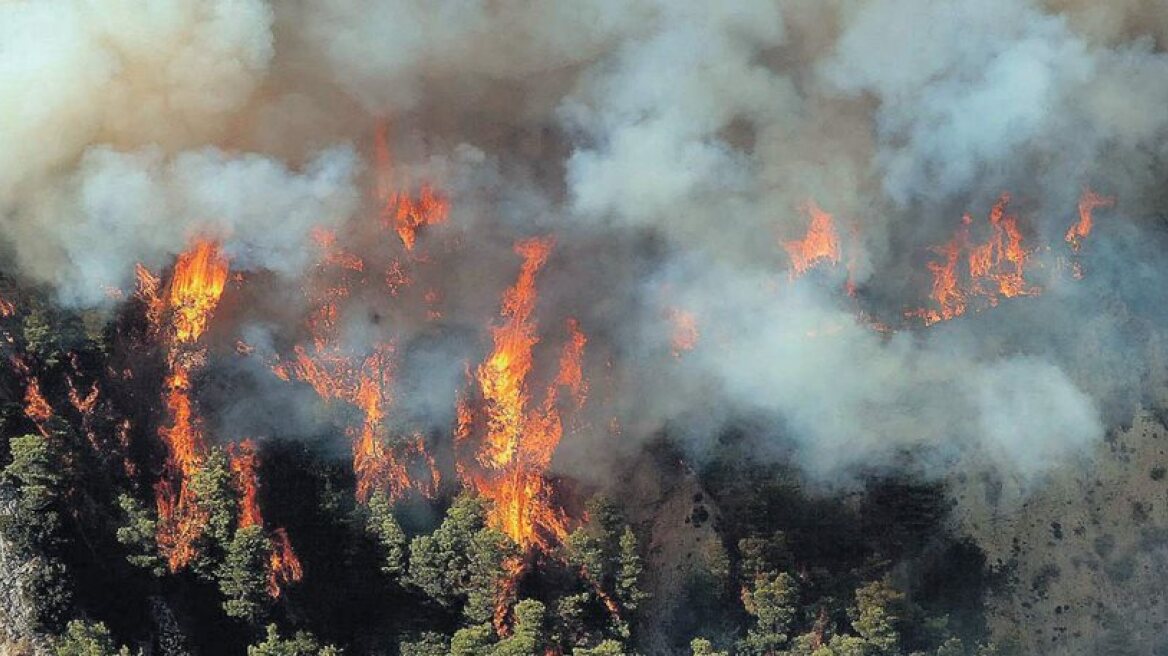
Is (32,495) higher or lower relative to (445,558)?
lower

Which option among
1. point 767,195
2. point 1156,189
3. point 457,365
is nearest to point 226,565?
point 457,365

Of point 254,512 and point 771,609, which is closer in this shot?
point 254,512

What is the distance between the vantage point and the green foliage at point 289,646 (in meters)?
43.3

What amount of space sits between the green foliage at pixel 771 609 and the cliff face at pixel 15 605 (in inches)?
907

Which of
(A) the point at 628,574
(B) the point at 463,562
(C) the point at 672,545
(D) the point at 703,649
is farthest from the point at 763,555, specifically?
(B) the point at 463,562

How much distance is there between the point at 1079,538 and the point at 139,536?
32567mm

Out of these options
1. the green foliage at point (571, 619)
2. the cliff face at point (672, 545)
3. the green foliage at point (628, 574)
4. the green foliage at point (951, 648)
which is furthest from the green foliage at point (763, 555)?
the green foliage at point (951, 648)

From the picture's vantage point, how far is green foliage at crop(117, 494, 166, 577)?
4228 cm

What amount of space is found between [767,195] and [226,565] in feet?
74.4

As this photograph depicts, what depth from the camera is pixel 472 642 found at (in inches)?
1747

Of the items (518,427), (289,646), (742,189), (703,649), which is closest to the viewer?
(289,646)

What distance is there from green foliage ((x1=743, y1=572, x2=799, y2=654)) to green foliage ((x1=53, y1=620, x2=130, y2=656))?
20745 mm

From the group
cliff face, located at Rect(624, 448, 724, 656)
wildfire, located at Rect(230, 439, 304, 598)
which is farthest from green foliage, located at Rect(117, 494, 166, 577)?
cliff face, located at Rect(624, 448, 724, 656)

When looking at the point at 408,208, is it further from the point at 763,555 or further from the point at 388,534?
the point at 763,555
